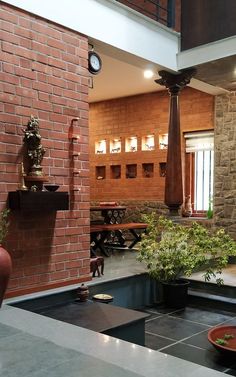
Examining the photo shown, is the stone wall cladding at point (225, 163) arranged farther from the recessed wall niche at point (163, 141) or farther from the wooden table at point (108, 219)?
the wooden table at point (108, 219)

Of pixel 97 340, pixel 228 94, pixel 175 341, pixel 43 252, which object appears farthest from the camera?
pixel 228 94

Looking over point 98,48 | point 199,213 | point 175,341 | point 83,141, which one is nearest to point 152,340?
point 175,341

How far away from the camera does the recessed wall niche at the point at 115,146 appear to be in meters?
8.27

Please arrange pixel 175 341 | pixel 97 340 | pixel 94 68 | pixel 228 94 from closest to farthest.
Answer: pixel 97 340 < pixel 175 341 < pixel 94 68 < pixel 228 94

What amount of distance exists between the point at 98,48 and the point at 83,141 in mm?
1191

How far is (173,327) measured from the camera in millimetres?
3863

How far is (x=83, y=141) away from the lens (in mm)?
4254

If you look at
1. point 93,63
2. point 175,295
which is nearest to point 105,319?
point 175,295

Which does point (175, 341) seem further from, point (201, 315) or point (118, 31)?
point (118, 31)

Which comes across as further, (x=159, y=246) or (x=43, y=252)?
(x=159, y=246)

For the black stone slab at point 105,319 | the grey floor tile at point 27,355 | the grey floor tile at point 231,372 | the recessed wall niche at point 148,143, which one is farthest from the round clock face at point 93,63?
the recessed wall niche at point 148,143

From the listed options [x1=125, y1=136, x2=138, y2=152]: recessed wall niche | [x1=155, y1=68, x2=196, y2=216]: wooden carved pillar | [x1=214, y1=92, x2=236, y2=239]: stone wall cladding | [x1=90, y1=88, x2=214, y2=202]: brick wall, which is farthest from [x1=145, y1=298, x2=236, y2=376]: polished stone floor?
[x1=125, y1=136, x2=138, y2=152]: recessed wall niche

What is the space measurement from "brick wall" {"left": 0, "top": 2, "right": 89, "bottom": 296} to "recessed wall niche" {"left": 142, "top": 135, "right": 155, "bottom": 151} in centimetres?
365

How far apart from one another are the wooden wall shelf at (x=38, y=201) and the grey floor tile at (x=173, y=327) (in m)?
1.41
